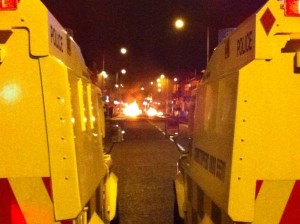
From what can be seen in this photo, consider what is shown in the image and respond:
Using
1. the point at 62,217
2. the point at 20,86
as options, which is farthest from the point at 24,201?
the point at 20,86

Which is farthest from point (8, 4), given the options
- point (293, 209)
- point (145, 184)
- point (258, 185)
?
point (145, 184)

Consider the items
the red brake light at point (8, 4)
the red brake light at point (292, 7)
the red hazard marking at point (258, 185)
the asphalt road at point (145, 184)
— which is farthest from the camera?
the asphalt road at point (145, 184)

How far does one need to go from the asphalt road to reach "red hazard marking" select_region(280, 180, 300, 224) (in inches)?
203

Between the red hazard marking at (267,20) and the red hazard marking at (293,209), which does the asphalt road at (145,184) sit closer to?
the red hazard marking at (293,209)

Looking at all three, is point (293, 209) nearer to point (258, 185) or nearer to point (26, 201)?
point (258, 185)

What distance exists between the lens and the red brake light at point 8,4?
3.05m

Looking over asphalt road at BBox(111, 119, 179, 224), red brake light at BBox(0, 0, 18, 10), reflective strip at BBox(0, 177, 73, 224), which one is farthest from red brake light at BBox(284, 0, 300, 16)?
asphalt road at BBox(111, 119, 179, 224)

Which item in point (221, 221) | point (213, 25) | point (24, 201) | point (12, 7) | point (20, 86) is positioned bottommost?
point (221, 221)

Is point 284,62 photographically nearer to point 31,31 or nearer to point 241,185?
point 241,185

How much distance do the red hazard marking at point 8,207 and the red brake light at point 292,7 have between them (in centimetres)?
219

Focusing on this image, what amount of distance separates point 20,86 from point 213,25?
85.2 ft

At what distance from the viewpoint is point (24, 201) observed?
3.15 metres

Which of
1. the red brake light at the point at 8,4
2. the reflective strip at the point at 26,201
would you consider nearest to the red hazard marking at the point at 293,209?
the reflective strip at the point at 26,201

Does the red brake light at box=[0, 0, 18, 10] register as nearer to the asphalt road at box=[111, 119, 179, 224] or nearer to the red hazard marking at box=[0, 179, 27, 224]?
the red hazard marking at box=[0, 179, 27, 224]
